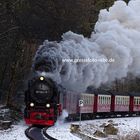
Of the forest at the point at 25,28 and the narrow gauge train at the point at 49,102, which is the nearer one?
the narrow gauge train at the point at 49,102

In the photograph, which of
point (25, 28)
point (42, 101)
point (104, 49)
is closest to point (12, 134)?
point (42, 101)

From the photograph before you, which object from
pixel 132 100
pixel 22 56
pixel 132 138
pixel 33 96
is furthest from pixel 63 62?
pixel 132 100

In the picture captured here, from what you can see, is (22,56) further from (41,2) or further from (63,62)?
(63,62)

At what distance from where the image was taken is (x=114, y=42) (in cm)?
3234

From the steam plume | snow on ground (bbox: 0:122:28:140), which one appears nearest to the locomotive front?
the steam plume

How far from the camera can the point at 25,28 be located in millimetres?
41031

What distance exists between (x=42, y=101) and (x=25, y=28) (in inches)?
616

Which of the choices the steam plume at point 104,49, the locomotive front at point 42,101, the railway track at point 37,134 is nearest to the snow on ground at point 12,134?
the railway track at point 37,134

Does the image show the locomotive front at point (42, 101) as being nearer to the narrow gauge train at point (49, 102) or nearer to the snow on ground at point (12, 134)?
the narrow gauge train at point (49, 102)

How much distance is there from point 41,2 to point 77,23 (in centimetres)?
409

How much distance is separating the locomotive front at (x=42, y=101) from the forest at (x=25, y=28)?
11.5m

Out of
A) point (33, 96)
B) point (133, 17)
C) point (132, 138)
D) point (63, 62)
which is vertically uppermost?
point (133, 17)

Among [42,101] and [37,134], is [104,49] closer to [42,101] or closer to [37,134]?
[42,101]

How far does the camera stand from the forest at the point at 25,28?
132 feet
